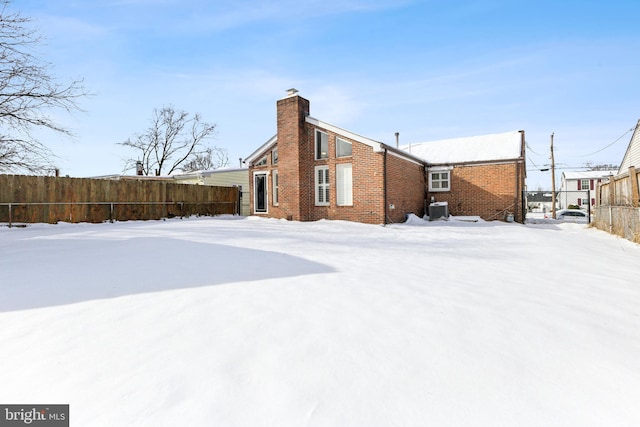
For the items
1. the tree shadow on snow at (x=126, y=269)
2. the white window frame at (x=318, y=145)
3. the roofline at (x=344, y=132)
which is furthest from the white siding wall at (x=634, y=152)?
the tree shadow on snow at (x=126, y=269)

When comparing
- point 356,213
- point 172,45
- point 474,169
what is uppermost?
point 172,45

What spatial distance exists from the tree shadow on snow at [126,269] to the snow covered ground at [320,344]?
4 cm

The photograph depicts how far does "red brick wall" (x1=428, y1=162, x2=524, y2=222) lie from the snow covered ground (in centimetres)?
1297

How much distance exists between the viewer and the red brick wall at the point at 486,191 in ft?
54.2

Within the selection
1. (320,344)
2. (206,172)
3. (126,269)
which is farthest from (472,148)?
(320,344)

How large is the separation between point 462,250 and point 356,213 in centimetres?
706

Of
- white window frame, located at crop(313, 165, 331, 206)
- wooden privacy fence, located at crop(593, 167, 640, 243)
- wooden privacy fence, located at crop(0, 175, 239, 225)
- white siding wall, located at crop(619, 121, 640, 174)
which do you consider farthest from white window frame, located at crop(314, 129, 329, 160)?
white siding wall, located at crop(619, 121, 640, 174)

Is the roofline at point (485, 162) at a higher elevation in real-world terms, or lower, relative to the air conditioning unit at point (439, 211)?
higher

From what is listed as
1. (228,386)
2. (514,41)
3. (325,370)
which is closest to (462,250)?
(325,370)

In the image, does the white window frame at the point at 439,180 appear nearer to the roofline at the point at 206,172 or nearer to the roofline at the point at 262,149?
the roofline at the point at 262,149

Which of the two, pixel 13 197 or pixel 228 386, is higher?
pixel 13 197

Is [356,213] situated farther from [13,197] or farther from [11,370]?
[13,197]

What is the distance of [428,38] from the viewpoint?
10.2 meters

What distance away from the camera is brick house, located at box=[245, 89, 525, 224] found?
13.6 meters
